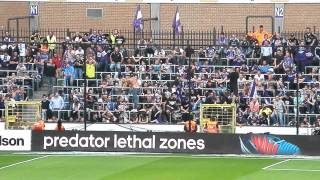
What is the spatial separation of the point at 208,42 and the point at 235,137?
18.0 m

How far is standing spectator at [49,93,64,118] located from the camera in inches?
1264

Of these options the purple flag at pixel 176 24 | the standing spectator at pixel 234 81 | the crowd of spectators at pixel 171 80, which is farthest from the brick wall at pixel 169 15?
the standing spectator at pixel 234 81

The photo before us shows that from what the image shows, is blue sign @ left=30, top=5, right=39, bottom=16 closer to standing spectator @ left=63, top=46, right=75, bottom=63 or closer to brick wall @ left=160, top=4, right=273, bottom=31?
brick wall @ left=160, top=4, right=273, bottom=31

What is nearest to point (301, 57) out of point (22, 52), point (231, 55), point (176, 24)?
point (231, 55)

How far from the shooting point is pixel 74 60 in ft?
114

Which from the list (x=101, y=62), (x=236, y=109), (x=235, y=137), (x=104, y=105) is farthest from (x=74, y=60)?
(x=235, y=137)

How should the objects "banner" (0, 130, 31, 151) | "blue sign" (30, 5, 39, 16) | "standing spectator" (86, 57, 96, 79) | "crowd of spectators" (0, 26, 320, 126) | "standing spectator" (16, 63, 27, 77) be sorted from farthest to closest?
"blue sign" (30, 5, 39, 16)
"standing spectator" (16, 63, 27, 77)
"standing spectator" (86, 57, 96, 79)
"crowd of spectators" (0, 26, 320, 126)
"banner" (0, 130, 31, 151)

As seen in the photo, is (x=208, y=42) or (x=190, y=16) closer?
(x=208, y=42)

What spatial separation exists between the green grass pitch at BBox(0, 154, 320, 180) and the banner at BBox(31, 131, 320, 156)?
83cm

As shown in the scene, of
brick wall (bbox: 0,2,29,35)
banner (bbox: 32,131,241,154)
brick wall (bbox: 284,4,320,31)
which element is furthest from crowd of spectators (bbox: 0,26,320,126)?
brick wall (bbox: 0,2,29,35)

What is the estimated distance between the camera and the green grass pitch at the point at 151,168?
68.4 ft

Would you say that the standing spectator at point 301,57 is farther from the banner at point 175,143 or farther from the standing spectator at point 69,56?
the standing spectator at point 69,56

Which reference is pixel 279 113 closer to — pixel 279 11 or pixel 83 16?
pixel 279 11

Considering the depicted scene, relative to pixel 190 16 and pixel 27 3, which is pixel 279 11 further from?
pixel 27 3
